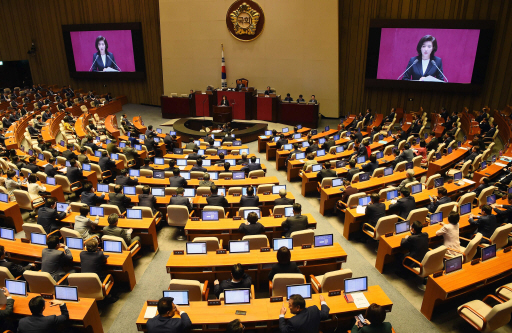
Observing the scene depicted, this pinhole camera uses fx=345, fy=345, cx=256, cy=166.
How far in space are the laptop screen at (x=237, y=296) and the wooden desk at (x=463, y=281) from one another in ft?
8.48

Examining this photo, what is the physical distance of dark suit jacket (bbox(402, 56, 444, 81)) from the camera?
52.1 ft

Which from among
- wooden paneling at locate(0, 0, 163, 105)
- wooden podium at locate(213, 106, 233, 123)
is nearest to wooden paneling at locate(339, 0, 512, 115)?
wooden podium at locate(213, 106, 233, 123)

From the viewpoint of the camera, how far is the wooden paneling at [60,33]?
819 inches

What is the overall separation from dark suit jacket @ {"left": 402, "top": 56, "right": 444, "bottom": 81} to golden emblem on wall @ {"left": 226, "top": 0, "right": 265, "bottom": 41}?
25.2 feet

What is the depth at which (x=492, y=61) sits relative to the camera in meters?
15.4

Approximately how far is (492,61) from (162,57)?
54.9ft

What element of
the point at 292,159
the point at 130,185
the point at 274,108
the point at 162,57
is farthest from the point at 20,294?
the point at 162,57

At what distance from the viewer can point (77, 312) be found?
4250 mm

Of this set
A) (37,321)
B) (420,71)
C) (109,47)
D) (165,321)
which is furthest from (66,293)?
(109,47)

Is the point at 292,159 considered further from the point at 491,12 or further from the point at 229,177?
the point at 491,12

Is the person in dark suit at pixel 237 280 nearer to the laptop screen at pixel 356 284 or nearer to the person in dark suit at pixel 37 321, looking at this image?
the laptop screen at pixel 356 284

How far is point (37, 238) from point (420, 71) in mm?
16541

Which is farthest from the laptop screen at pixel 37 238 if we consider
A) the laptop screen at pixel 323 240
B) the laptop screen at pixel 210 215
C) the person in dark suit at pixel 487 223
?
the person in dark suit at pixel 487 223

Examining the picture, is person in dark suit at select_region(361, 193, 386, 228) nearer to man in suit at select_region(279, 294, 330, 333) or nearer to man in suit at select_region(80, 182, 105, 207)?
man in suit at select_region(279, 294, 330, 333)
